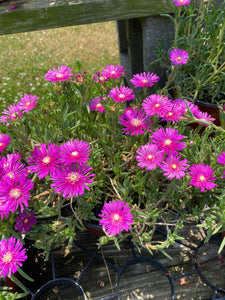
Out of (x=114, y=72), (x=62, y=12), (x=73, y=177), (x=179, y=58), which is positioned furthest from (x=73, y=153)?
(x=62, y=12)

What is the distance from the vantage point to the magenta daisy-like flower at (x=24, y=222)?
750mm

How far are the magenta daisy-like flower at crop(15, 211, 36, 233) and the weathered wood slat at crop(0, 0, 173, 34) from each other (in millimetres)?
700

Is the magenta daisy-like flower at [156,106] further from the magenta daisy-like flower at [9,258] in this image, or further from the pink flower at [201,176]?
the magenta daisy-like flower at [9,258]

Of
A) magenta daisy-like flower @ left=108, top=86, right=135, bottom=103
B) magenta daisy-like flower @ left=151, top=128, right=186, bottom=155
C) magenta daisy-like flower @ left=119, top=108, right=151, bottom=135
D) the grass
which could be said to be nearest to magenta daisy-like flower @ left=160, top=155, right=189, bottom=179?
magenta daisy-like flower @ left=151, top=128, right=186, bottom=155

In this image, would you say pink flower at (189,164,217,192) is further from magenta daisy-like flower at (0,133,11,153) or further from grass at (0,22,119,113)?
grass at (0,22,119,113)

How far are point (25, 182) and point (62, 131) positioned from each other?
0.70 ft

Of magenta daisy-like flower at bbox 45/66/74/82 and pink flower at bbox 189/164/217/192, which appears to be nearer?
pink flower at bbox 189/164/217/192

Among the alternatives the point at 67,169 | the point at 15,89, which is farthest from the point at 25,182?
the point at 15,89

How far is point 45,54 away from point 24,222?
2209 millimetres

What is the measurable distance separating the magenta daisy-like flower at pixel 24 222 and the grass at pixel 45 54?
147 centimetres

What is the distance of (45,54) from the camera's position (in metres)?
2.68

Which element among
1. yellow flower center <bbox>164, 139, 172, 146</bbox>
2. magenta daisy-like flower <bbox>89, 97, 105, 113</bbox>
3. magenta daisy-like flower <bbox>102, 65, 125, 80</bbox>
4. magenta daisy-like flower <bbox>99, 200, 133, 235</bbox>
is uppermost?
magenta daisy-like flower <bbox>102, 65, 125, 80</bbox>

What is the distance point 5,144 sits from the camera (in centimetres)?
82

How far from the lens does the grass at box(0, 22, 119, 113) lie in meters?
2.29
